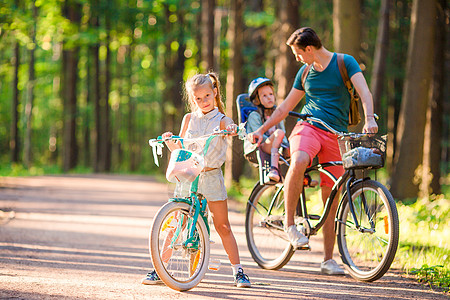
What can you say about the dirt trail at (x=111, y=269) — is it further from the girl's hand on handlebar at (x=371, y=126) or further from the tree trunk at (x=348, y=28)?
the tree trunk at (x=348, y=28)

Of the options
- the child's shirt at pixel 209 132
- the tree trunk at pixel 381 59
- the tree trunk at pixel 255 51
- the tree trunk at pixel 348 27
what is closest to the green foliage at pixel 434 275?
the child's shirt at pixel 209 132

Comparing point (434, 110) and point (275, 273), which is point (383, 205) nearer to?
point (275, 273)

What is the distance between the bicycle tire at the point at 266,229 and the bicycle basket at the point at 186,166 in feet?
5.15

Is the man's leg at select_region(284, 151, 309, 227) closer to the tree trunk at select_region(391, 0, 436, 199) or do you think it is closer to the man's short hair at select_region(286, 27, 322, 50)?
the man's short hair at select_region(286, 27, 322, 50)

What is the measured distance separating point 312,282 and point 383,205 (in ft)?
3.44

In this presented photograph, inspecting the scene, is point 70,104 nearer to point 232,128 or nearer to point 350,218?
point 350,218

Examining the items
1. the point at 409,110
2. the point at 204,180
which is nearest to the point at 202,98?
the point at 204,180

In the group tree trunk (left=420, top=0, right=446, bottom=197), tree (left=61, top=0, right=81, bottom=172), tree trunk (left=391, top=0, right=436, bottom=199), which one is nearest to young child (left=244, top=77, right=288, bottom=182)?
tree trunk (left=391, top=0, right=436, bottom=199)

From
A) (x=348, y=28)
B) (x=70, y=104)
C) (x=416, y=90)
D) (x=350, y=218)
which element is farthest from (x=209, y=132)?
(x=70, y=104)

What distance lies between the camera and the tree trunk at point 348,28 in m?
11.1

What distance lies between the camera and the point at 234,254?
5.83 m

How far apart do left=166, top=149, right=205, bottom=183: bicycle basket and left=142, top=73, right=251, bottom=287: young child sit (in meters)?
0.17

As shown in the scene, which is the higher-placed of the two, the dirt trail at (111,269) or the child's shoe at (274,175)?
the child's shoe at (274,175)

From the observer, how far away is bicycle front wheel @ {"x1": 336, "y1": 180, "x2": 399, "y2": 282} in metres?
5.52
